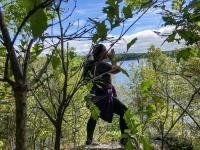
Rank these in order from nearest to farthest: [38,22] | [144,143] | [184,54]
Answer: [38,22], [144,143], [184,54]

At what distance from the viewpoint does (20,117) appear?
125 cm

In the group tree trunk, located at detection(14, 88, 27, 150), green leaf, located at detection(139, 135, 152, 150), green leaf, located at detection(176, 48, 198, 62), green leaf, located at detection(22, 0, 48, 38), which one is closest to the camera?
green leaf, located at detection(22, 0, 48, 38)

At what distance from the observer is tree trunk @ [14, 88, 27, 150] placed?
125 cm

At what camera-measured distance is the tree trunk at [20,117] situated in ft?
4.10

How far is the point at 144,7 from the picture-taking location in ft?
4.38

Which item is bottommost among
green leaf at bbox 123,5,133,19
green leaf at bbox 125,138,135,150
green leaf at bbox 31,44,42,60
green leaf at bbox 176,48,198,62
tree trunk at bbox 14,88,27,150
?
green leaf at bbox 125,138,135,150

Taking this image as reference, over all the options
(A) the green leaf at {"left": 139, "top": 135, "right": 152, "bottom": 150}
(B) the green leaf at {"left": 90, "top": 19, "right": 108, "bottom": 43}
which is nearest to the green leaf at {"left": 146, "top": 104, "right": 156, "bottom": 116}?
(A) the green leaf at {"left": 139, "top": 135, "right": 152, "bottom": 150}

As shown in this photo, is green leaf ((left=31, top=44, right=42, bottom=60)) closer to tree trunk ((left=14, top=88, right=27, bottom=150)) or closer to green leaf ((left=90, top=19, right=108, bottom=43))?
tree trunk ((left=14, top=88, right=27, bottom=150))

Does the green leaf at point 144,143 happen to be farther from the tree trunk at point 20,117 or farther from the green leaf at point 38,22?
the green leaf at point 38,22

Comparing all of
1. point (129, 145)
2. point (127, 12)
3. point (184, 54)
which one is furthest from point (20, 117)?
point (184, 54)

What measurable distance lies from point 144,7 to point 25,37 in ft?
1.93

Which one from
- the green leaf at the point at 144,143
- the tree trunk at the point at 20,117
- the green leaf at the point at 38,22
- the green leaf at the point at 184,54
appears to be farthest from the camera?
the green leaf at the point at 184,54

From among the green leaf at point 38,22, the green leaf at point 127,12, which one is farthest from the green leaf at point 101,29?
the green leaf at point 38,22

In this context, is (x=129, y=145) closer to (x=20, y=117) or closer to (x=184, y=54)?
(x=20, y=117)
